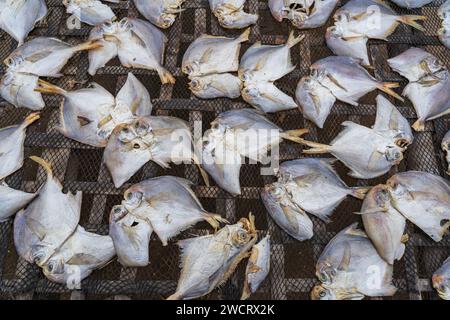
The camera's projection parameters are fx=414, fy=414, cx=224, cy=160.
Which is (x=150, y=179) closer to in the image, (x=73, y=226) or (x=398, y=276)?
(x=73, y=226)

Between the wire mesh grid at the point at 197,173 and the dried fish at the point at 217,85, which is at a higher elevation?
the dried fish at the point at 217,85

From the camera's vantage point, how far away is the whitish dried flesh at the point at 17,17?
7.31ft

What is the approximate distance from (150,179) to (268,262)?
632 mm

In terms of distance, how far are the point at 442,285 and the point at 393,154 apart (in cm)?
58

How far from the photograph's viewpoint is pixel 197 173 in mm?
1941

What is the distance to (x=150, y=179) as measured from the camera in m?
1.86

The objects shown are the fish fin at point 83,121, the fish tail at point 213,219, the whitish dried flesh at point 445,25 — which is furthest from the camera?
the whitish dried flesh at point 445,25

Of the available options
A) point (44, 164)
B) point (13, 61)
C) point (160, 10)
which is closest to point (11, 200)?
point (44, 164)

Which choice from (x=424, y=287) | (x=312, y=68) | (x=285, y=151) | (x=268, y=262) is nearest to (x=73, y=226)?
(x=268, y=262)

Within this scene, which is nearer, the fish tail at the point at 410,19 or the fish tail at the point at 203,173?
the fish tail at the point at 203,173

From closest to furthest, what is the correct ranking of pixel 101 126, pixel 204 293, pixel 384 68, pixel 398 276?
1. pixel 204 293
2. pixel 398 276
3. pixel 101 126
4. pixel 384 68

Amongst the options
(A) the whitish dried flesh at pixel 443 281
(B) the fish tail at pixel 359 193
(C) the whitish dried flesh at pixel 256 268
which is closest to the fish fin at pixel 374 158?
(B) the fish tail at pixel 359 193

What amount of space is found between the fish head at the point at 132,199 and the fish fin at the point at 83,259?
252 millimetres

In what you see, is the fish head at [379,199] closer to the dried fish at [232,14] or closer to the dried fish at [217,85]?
the dried fish at [217,85]
